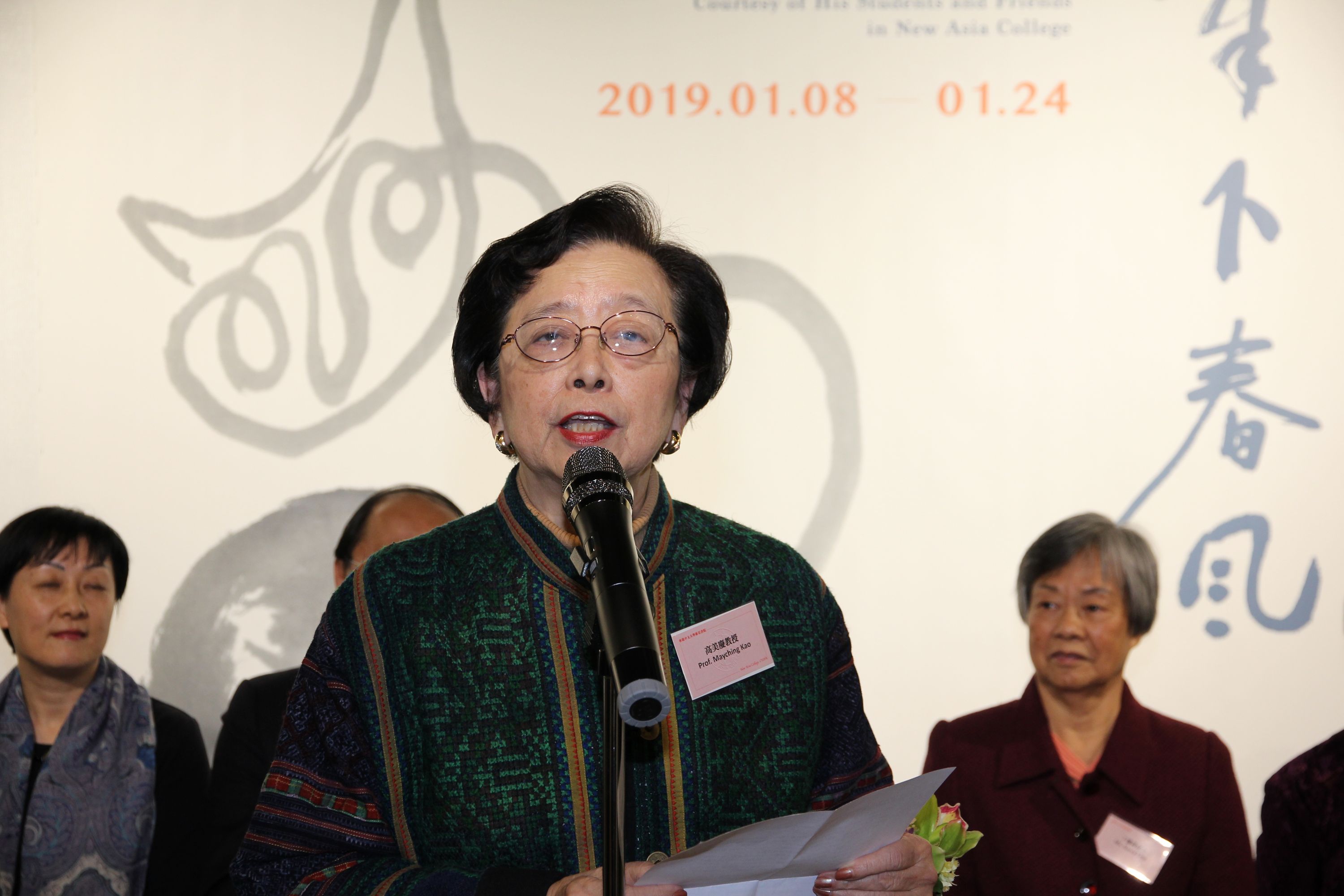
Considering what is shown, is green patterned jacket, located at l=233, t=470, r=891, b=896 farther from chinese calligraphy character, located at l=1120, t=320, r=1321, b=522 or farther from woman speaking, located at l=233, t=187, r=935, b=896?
chinese calligraphy character, located at l=1120, t=320, r=1321, b=522

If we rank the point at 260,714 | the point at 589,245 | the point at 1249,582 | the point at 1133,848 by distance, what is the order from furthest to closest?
the point at 1249,582 < the point at 260,714 < the point at 1133,848 < the point at 589,245

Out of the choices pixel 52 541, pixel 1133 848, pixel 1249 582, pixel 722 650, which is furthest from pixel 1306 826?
pixel 52 541

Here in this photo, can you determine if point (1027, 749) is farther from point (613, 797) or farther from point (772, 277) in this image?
point (613, 797)

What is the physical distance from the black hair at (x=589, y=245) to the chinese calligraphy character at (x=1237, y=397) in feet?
7.23

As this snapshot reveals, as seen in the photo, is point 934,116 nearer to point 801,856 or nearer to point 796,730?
point 796,730

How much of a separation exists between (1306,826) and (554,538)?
1.26m

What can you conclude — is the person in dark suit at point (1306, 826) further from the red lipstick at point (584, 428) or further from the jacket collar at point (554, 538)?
the red lipstick at point (584, 428)

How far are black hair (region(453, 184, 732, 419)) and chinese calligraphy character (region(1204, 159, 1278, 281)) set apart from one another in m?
2.29

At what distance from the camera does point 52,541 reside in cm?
313

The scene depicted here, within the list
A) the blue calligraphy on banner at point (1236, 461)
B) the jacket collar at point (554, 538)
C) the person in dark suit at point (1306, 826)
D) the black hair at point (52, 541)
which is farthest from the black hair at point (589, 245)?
the blue calligraphy on banner at point (1236, 461)

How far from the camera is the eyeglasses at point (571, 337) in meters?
1.45

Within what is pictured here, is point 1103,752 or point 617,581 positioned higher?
point 617,581

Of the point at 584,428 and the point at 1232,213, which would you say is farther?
the point at 1232,213

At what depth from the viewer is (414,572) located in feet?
4.91
